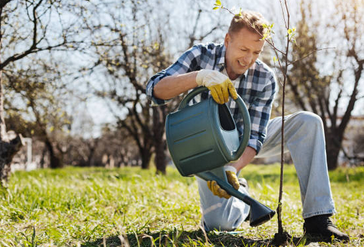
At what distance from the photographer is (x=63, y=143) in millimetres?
17469

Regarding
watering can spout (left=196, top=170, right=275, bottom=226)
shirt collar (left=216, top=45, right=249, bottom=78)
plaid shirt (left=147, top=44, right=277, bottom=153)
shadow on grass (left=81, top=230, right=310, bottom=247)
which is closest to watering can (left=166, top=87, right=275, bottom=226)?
watering can spout (left=196, top=170, right=275, bottom=226)

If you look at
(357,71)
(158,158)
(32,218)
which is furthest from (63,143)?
(32,218)

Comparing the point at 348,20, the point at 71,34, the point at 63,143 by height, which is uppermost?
the point at 348,20

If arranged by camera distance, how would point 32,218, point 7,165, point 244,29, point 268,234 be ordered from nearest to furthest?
1. point 244,29
2. point 268,234
3. point 32,218
4. point 7,165

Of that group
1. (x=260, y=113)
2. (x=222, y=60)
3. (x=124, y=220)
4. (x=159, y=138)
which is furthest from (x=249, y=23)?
(x=159, y=138)

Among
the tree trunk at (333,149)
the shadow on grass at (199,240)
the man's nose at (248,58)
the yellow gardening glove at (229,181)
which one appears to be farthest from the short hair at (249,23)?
the tree trunk at (333,149)

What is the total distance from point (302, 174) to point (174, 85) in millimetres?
917

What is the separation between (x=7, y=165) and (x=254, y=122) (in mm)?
2402

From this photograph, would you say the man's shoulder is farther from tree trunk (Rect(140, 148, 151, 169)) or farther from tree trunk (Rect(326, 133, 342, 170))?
tree trunk (Rect(140, 148, 151, 169))

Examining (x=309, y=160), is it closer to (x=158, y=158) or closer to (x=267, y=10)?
(x=158, y=158)

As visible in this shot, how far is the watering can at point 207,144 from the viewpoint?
5.33 ft

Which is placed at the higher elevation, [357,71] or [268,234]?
[357,71]

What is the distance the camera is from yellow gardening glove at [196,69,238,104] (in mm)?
1662

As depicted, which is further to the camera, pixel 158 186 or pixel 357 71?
pixel 357 71
